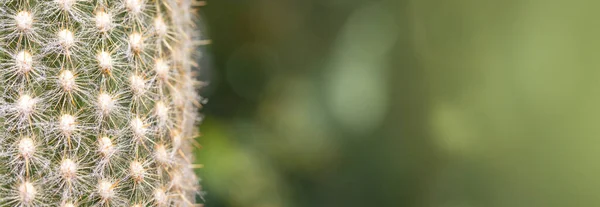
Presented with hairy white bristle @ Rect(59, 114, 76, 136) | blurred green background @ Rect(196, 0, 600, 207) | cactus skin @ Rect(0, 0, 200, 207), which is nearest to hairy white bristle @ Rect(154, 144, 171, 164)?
cactus skin @ Rect(0, 0, 200, 207)

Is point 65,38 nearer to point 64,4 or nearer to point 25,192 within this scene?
point 64,4

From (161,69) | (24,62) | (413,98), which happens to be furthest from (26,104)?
(413,98)

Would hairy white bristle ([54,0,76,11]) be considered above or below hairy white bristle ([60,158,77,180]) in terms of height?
above

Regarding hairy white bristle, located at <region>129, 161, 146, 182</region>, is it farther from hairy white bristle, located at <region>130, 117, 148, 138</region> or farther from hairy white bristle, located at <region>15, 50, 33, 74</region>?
hairy white bristle, located at <region>15, 50, 33, 74</region>

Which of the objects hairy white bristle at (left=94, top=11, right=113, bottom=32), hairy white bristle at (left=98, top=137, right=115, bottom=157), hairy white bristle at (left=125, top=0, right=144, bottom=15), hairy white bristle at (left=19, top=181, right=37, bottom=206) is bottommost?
hairy white bristle at (left=19, top=181, right=37, bottom=206)

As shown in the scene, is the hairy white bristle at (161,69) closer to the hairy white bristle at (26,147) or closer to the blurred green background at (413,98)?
the hairy white bristle at (26,147)

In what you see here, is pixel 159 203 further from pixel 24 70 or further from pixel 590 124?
pixel 590 124
